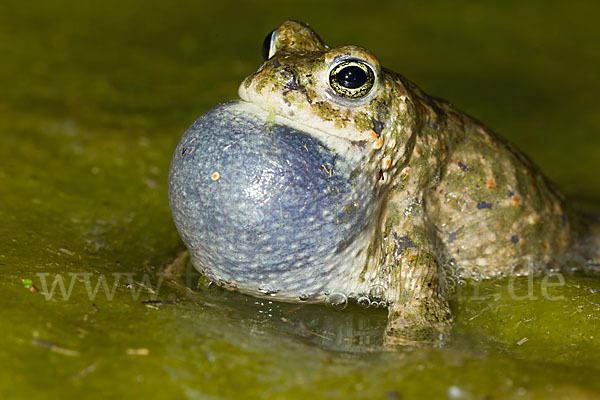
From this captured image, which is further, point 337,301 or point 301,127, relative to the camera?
point 337,301

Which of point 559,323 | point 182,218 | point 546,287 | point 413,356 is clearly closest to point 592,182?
point 546,287

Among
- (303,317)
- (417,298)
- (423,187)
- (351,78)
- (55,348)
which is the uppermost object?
(351,78)

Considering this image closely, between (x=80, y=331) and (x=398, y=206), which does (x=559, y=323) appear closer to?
(x=398, y=206)

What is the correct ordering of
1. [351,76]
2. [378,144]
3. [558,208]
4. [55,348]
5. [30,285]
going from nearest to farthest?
[55,348], [30,285], [351,76], [378,144], [558,208]

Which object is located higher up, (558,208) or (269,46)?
(269,46)

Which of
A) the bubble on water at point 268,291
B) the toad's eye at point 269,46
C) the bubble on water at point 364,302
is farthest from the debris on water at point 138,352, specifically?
the toad's eye at point 269,46

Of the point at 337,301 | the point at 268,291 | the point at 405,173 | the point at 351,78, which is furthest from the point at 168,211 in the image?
the point at 351,78

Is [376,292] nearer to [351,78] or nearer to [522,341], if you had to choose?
[522,341]

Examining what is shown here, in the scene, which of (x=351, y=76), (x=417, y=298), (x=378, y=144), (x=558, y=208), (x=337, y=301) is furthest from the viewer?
(x=558, y=208)

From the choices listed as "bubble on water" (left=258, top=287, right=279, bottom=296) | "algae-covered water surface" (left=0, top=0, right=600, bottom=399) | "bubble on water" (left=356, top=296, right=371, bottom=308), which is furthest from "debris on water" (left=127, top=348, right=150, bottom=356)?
"bubble on water" (left=356, top=296, right=371, bottom=308)
